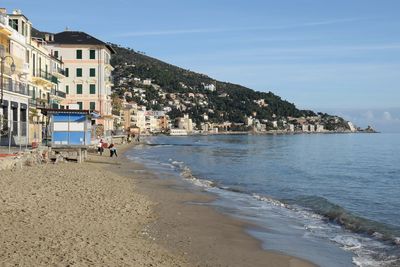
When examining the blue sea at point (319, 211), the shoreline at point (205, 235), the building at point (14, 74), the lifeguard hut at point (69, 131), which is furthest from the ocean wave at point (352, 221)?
the building at point (14, 74)

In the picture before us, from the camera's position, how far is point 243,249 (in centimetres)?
1320

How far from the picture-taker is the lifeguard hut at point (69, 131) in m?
34.3

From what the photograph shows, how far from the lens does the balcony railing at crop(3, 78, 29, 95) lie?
37.5 metres

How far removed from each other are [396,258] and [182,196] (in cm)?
1154

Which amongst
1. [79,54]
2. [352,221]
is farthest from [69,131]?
[79,54]

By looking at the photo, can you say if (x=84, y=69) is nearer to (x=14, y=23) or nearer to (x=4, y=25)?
(x=14, y=23)

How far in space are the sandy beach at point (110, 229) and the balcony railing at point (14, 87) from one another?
1716 cm

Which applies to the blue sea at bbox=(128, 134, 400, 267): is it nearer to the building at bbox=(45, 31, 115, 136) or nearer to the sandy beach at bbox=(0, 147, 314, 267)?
the sandy beach at bbox=(0, 147, 314, 267)

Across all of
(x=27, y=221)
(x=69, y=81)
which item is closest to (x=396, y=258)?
(x=27, y=221)

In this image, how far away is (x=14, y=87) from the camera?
39.3m

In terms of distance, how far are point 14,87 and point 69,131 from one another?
801 cm

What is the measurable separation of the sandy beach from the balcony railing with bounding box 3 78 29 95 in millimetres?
17163

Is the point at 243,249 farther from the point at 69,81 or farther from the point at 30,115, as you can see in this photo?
the point at 69,81

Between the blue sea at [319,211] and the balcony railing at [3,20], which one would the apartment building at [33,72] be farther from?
the blue sea at [319,211]
